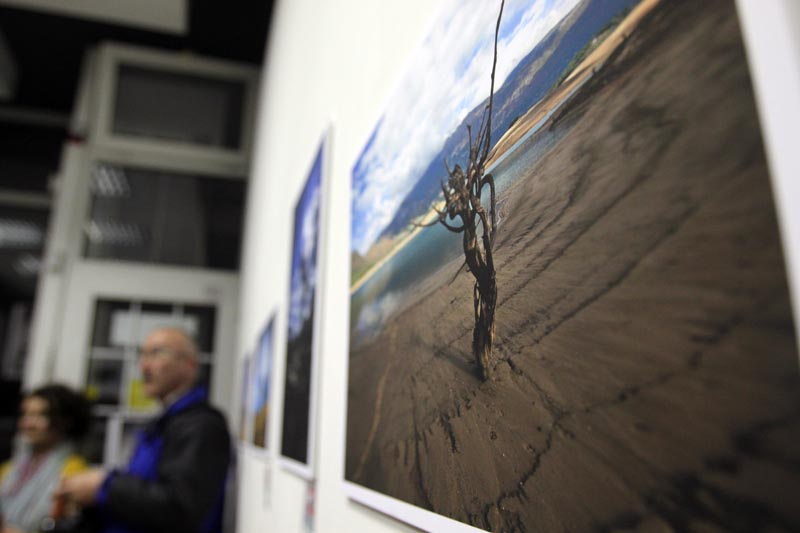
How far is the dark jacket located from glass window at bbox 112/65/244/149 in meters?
2.74

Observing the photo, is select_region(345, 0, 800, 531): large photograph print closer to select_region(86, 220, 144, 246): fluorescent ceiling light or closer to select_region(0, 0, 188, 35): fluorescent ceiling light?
select_region(0, 0, 188, 35): fluorescent ceiling light

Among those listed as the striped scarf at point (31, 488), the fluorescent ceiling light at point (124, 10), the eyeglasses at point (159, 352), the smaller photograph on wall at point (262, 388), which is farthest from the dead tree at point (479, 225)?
the fluorescent ceiling light at point (124, 10)

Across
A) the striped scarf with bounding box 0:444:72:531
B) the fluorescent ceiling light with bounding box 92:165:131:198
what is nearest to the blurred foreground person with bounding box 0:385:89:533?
the striped scarf with bounding box 0:444:72:531

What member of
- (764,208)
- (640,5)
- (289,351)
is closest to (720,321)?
(764,208)

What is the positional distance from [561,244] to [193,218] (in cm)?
410

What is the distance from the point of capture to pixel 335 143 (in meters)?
1.04

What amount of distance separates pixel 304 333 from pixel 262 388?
86 centimetres

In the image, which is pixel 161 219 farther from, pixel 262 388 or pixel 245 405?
pixel 262 388

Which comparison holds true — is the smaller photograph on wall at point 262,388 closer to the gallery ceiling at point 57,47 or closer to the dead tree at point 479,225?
the dead tree at point 479,225

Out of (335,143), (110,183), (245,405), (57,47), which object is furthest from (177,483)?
(57,47)

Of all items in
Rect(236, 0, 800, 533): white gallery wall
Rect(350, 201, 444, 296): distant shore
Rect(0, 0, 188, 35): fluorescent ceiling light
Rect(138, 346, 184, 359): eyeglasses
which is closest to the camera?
Rect(236, 0, 800, 533): white gallery wall

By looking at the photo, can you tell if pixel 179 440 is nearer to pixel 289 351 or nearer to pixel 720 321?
pixel 289 351

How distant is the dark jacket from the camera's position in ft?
5.15

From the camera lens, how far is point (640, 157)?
26cm
